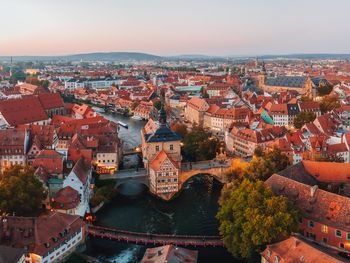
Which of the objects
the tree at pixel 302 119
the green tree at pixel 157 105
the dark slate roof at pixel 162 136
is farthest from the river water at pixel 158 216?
the green tree at pixel 157 105

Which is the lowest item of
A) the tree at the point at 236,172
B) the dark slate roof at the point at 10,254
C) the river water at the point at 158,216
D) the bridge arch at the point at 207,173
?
the river water at the point at 158,216

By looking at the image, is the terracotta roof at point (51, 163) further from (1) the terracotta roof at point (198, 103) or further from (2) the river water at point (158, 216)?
(1) the terracotta roof at point (198, 103)

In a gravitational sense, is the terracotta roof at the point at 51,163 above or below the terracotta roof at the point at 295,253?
above

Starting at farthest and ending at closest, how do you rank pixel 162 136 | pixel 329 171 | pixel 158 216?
pixel 162 136 → pixel 158 216 → pixel 329 171

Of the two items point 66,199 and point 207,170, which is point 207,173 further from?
point 66,199

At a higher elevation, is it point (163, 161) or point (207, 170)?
point (163, 161)

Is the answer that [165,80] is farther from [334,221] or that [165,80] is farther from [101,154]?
[334,221]

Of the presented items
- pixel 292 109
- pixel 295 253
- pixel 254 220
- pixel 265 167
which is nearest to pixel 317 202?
pixel 254 220
